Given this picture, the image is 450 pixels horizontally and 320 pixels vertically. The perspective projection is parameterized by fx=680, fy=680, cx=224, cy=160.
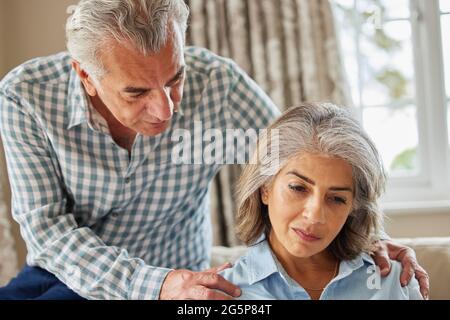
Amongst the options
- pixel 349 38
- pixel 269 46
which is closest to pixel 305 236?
pixel 349 38

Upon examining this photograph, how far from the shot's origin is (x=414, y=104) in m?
1.29

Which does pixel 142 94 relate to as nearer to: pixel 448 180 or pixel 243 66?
pixel 448 180

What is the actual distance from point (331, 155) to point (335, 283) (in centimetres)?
21

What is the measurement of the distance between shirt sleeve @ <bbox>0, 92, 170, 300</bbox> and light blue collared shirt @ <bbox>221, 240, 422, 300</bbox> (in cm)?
14

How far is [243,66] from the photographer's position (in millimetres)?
2115

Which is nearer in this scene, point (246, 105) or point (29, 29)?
point (246, 105)

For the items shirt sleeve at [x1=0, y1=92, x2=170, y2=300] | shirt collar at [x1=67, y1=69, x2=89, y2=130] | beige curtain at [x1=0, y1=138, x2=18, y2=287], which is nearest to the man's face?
shirt collar at [x1=67, y1=69, x2=89, y2=130]

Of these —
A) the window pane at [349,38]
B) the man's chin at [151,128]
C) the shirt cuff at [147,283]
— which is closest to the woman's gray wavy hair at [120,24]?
the man's chin at [151,128]

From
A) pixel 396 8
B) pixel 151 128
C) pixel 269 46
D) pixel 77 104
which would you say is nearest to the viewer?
pixel 151 128

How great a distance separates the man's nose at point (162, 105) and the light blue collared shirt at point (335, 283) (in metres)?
0.29

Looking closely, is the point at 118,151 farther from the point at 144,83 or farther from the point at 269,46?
the point at 269,46

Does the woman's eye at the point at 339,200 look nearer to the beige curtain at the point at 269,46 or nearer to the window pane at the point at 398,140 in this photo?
the window pane at the point at 398,140

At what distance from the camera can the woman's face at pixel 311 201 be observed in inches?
40.4

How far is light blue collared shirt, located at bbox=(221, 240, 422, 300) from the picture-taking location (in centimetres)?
109
